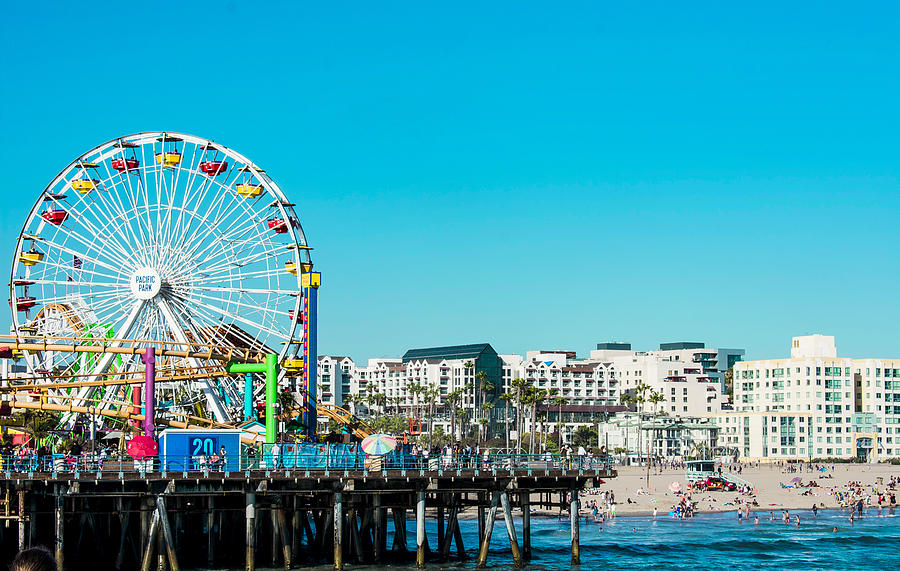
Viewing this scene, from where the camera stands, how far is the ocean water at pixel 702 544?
57.8m

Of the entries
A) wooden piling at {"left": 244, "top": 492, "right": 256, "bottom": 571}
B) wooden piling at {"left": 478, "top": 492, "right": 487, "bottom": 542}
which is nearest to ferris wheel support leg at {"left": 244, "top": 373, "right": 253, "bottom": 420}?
wooden piling at {"left": 478, "top": 492, "right": 487, "bottom": 542}

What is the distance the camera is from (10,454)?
50.7m

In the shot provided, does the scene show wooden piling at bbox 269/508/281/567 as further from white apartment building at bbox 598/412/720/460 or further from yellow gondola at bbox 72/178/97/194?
white apartment building at bbox 598/412/720/460

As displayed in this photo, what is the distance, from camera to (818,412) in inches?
7116

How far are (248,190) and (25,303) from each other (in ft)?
51.0

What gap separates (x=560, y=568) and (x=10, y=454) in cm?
2416

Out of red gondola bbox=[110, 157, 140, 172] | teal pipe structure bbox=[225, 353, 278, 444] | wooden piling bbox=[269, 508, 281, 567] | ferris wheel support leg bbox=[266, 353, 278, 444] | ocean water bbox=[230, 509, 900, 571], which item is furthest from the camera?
red gondola bbox=[110, 157, 140, 172]

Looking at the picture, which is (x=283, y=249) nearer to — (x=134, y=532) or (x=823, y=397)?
(x=134, y=532)

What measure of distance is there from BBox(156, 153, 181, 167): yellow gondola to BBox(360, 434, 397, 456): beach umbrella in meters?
28.8

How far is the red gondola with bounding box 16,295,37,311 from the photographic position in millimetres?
72938

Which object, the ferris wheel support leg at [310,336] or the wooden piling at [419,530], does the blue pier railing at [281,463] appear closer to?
the wooden piling at [419,530]

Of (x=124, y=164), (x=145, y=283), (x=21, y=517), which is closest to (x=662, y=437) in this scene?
(x=145, y=283)

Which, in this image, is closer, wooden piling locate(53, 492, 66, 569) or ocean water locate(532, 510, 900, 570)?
wooden piling locate(53, 492, 66, 569)

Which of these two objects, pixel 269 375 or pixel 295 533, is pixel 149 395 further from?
pixel 295 533
